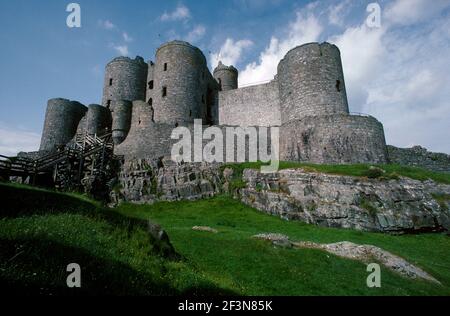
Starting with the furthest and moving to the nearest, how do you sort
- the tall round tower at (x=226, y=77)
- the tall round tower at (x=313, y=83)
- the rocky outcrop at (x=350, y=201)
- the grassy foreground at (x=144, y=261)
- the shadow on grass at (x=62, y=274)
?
the tall round tower at (x=226, y=77), the tall round tower at (x=313, y=83), the rocky outcrop at (x=350, y=201), the grassy foreground at (x=144, y=261), the shadow on grass at (x=62, y=274)

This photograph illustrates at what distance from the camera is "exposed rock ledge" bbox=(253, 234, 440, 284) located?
1229 cm

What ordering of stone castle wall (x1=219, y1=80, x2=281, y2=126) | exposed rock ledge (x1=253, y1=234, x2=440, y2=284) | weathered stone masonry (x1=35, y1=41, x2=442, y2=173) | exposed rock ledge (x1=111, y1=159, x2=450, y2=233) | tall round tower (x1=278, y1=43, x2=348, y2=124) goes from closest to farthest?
exposed rock ledge (x1=253, y1=234, x2=440, y2=284), exposed rock ledge (x1=111, y1=159, x2=450, y2=233), weathered stone masonry (x1=35, y1=41, x2=442, y2=173), tall round tower (x1=278, y1=43, x2=348, y2=124), stone castle wall (x1=219, y1=80, x2=281, y2=126)

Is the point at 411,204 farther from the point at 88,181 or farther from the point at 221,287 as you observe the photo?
the point at 88,181

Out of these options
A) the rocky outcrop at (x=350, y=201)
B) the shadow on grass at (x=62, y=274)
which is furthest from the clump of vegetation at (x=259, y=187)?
the shadow on grass at (x=62, y=274)

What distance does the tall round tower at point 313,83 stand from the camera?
34.3 m

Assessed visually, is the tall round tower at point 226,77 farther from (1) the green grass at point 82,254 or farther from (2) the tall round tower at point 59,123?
(1) the green grass at point 82,254

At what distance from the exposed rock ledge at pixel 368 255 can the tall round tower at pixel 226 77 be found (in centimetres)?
4200

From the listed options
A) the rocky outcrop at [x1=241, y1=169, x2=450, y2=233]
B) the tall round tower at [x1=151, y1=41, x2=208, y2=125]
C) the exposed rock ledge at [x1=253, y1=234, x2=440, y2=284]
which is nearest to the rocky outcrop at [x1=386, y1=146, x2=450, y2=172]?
the rocky outcrop at [x1=241, y1=169, x2=450, y2=233]

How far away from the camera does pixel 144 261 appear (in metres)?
9.02

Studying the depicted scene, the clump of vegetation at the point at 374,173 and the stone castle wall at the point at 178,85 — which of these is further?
the stone castle wall at the point at 178,85

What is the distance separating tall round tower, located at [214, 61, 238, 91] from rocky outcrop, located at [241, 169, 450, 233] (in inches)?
1220

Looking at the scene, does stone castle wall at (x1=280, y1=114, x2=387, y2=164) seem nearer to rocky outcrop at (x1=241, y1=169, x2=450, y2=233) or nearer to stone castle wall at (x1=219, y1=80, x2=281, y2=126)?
rocky outcrop at (x1=241, y1=169, x2=450, y2=233)
